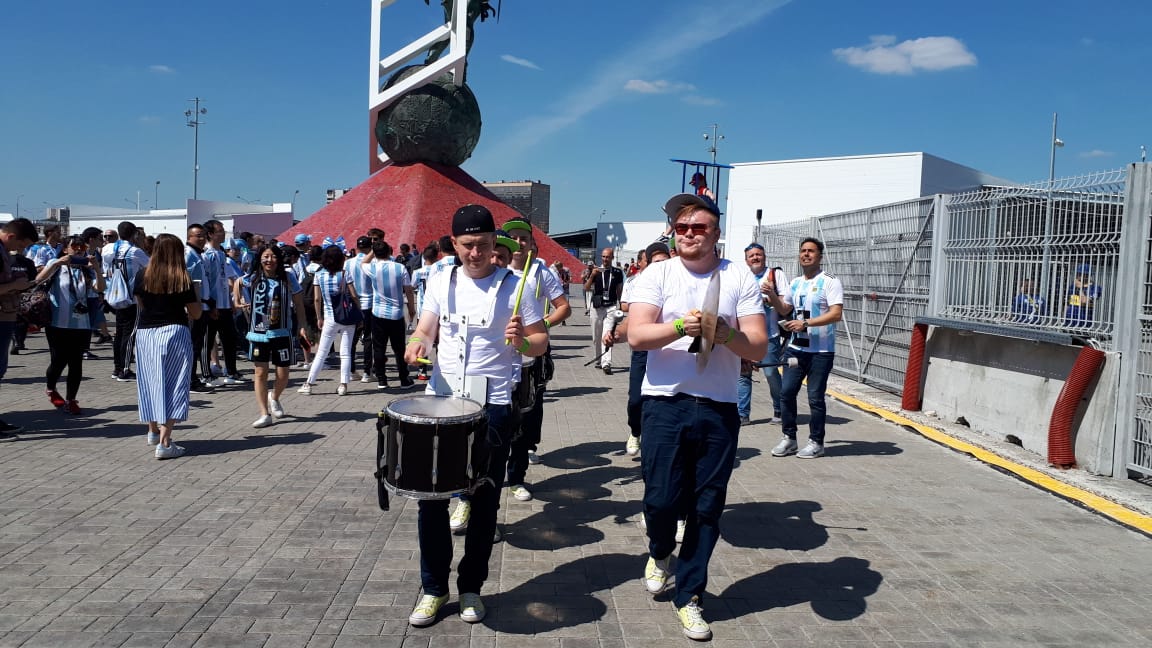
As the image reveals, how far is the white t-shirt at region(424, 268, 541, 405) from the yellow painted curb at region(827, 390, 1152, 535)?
177 inches

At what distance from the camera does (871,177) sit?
34281 mm

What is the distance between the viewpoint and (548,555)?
475 centimetres

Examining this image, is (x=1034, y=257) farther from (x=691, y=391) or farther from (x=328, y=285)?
(x=328, y=285)

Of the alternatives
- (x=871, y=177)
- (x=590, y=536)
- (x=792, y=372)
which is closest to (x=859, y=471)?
(x=792, y=372)

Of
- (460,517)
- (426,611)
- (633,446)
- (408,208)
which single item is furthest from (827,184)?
(426,611)

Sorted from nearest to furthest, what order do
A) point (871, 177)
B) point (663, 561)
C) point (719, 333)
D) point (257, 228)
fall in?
point (719, 333)
point (663, 561)
point (871, 177)
point (257, 228)

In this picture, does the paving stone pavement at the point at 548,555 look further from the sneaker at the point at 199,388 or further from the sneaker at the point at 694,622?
the sneaker at the point at 199,388

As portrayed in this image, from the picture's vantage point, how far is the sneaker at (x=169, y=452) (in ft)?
22.1

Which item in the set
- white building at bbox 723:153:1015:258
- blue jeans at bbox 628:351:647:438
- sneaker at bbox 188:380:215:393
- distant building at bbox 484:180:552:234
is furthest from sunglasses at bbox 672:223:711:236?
distant building at bbox 484:180:552:234

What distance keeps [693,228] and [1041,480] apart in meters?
4.70

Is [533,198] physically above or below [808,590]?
above

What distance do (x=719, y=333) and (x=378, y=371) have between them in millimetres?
8013

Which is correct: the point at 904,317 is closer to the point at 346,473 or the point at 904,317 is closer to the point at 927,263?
the point at 927,263

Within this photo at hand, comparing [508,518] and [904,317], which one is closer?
[508,518]
